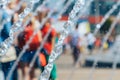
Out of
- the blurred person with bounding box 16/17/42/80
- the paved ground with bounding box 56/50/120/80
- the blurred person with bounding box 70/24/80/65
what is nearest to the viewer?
the blurred person with bounding box 16/17/42/80

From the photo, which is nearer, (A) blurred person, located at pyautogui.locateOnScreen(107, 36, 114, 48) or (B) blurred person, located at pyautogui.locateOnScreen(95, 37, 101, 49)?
(A) blurred person, located at pyautogui.locateOnScreen(107, 36, 114, 48)

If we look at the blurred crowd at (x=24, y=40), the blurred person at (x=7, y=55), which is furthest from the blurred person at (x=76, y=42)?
the blurred person at (x=7, y=55)

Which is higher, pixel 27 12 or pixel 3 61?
pixel 27 12

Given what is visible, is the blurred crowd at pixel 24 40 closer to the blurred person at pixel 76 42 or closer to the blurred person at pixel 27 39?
the blurred person at pixel 27 39

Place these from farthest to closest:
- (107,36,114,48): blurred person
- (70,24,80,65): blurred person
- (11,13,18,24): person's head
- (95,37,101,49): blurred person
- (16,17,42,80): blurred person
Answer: (95,37,101,49): blurred person < (107,36,114,48): blurred person < (70,24,80,65): blurred person < (16,17,42,80): blurred person < (11,13,18,24): person's head

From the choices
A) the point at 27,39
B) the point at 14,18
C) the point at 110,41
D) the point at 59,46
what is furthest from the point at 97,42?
the point at 59,46

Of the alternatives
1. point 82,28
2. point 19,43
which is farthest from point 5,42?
point 82,28

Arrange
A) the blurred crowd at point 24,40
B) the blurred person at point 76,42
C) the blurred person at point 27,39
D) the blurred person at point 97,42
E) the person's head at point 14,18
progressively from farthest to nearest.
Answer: the blurred person at point 97,42, the blurred person at point 76,42, the blurred person at point 27,39, the person's head at point 14,18, the blurred crowd at point 24,40

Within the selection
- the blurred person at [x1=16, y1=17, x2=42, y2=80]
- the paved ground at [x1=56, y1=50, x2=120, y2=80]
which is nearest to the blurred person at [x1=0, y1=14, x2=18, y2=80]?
the blurred person at [x1=16, y1=17, x2=42, y2=80]

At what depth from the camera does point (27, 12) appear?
563 cm

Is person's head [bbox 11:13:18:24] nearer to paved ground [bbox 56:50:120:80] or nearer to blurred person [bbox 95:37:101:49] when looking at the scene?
paved ground [bbox 56:50:120:80]

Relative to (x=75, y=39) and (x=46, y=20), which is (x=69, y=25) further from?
(x=75, y=39)

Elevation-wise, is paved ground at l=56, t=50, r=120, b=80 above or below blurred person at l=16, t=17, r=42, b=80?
below

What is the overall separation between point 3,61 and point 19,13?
806 mm
